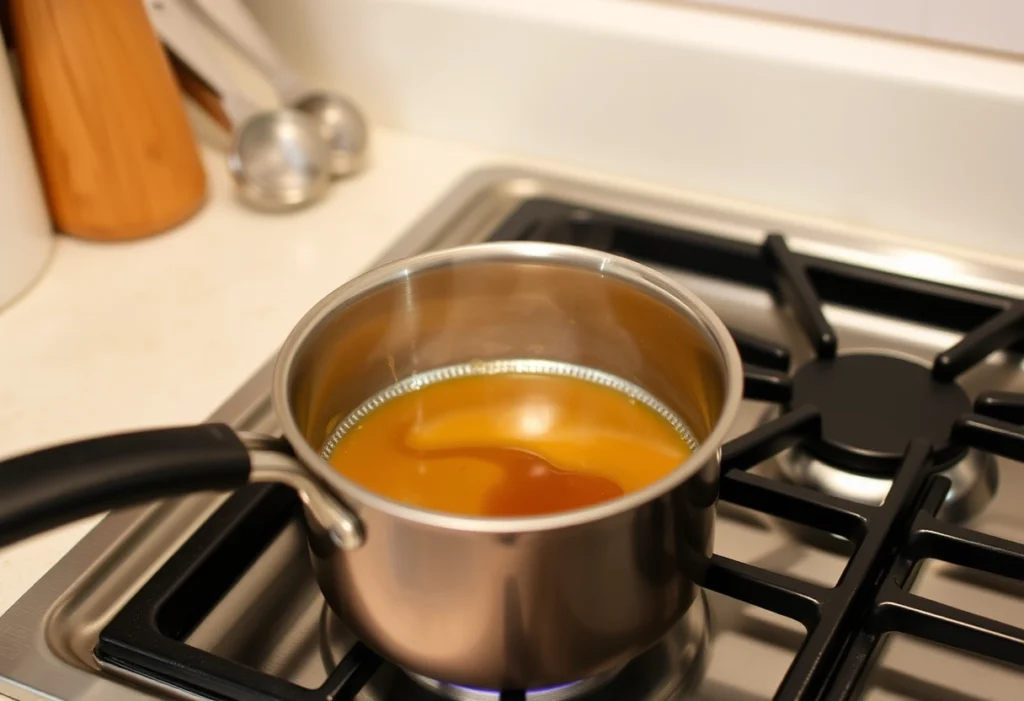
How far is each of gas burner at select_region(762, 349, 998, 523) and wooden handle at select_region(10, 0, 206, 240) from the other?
0.39 metres

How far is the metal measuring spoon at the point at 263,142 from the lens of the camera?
0.70 meters

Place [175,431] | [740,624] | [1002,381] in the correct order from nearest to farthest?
[175,431]
[740,624]
[1002,381]

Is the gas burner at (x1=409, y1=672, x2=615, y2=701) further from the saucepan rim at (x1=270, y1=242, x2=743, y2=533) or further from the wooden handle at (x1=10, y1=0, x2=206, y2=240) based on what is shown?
the wooden handle at (x1=10, y1=0, x2=206, y2=240)

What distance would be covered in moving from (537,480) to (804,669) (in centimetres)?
12

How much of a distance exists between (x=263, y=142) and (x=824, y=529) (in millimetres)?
418

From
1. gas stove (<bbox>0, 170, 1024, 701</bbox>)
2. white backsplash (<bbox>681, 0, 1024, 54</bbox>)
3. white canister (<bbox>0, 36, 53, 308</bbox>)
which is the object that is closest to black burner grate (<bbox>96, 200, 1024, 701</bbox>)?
gas stove (<bbox>0, 170, 1024, 701</bbox>)

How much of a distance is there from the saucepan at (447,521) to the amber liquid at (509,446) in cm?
2

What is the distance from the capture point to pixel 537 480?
Answer: 1.49 ft

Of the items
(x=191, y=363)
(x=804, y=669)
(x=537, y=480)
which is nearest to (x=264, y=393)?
(x=191, y=363)

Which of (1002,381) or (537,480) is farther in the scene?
(1002,381)

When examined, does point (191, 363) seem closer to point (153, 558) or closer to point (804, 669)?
point (153, 558)

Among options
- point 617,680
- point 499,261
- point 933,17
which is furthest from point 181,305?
point 933,17

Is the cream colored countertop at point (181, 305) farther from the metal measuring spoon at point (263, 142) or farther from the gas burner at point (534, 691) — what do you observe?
the gas burner at point (534, 691)

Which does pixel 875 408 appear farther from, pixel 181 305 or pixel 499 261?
pixel 181 305
